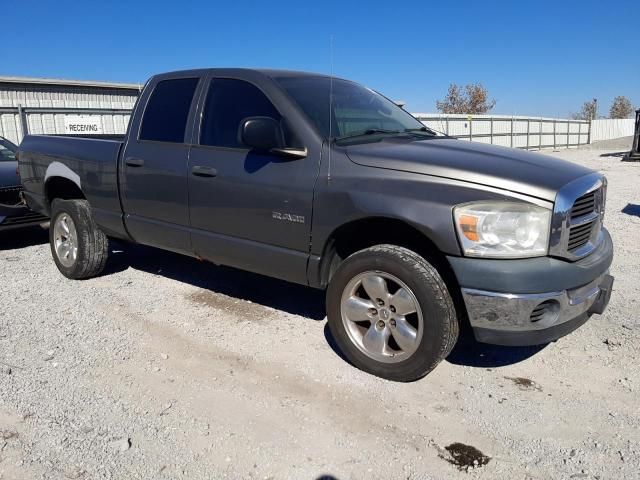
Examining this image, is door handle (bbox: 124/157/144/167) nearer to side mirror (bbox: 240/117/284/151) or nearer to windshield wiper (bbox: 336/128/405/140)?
side mirror (bbox: 240/117/284/151)

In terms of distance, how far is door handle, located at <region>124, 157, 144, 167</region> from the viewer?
4598 millimetres

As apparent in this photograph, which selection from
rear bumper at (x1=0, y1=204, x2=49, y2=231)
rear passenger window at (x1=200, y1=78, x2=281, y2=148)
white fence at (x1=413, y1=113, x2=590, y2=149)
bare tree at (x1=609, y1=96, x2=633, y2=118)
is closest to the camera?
rear passenger window at (x1=200, y1=78, x2=281, y2=148)

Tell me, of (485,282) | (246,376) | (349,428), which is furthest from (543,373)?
(246,376)

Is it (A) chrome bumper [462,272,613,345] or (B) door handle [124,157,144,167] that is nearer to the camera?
(A) chrome bumper [462,272,613,345]

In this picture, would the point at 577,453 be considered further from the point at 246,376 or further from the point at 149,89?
the point at 149,89

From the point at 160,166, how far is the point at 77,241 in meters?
1.57

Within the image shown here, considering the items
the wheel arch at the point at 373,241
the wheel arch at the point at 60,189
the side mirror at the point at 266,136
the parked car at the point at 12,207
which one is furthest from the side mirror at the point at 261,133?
the parked car at the point at 12,207

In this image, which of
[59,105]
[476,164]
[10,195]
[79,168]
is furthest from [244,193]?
[59,105]

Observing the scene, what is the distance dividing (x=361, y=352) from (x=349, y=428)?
2.07ft

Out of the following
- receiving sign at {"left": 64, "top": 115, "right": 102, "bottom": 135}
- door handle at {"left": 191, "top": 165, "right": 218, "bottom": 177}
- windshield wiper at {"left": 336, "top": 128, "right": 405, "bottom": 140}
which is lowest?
door handle at {"left": 191, "top": 165, "right": 218, "bottom": 177}

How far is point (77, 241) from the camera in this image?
5.38 metres

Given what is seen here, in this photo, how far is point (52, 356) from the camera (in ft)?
12.5

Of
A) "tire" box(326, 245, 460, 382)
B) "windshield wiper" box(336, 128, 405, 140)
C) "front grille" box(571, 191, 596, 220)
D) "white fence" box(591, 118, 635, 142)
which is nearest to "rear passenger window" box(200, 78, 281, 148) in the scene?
"windshield wiper" box(336, 128, 405, 140)

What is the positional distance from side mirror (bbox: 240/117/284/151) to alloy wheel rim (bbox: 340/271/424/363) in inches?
41.8
